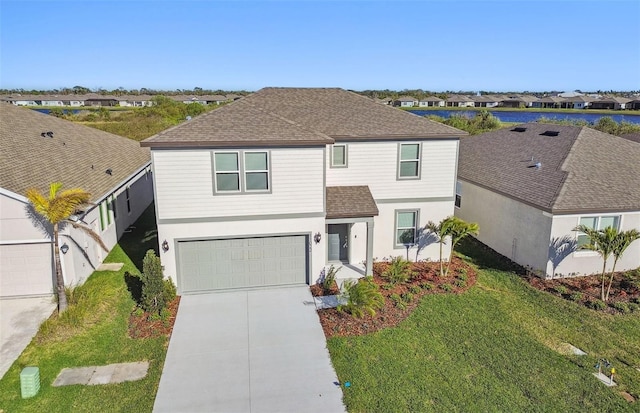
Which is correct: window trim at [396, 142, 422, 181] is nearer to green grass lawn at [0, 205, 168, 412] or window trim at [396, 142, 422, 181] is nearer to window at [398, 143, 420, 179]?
window at [398, 143, 420, 179]

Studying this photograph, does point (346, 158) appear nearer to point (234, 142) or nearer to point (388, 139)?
point (388, 139)

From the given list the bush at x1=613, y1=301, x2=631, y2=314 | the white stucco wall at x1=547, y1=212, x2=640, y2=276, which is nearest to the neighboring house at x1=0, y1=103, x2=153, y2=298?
the white stucco wall at x1=547, y1=212, x2=640, y2=276

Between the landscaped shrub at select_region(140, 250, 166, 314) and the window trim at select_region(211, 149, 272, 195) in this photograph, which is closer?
the landscaped shrub at select_region(140, 250, 166, 314)

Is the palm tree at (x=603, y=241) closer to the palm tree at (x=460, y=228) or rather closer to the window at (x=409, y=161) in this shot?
the palm tree at (x=460, y=228)

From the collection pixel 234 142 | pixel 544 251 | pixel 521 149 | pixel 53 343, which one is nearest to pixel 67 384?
pixel 53 343

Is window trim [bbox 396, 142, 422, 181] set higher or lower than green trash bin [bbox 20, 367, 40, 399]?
higher

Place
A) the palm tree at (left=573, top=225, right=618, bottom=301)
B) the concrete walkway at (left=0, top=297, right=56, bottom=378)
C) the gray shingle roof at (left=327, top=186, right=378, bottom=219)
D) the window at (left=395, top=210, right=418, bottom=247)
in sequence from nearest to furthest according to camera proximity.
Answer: the concrete walkway at (left=0, top=297, right=56, bottom=378) → the palm tree at (left=573, top=225, right=618, bottom=301) → the gray shingle roof at (left=327, top=186, right=378, bottom=219) → the window at (left=395, top=210, right=418, bottom=247)

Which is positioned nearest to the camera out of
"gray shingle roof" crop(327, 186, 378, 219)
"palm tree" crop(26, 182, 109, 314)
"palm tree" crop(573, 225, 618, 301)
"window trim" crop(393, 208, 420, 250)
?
"palm tree" crop(26, 182, 109, 314)
